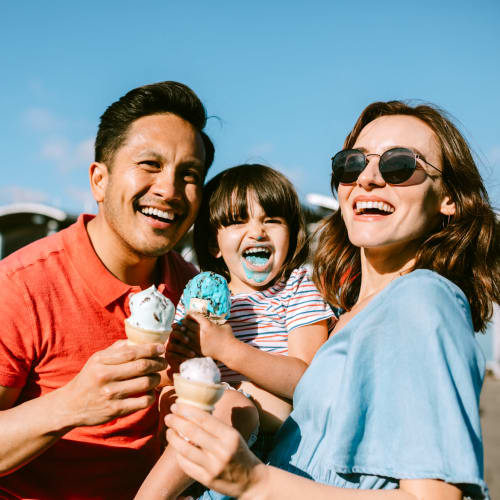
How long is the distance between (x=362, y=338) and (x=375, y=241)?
604 millimetres

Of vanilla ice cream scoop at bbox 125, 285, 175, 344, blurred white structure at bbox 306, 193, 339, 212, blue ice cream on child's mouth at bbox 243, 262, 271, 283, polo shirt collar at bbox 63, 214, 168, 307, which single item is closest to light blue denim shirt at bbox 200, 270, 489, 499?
vanilla ice cream scoop at bbox 125, 285, 175, 344

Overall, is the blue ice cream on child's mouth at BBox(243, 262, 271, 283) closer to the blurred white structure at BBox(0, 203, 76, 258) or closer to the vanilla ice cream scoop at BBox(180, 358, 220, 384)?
the vanilla ice cream scoop at BBox(180, 358, 220, 384)

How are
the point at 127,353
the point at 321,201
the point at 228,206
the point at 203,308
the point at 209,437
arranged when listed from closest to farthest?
the point at 209,437 → the point at 127,353 → the point at 203,308 → the point at 228,206 → the point at 321,201

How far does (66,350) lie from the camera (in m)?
Result: 2.99

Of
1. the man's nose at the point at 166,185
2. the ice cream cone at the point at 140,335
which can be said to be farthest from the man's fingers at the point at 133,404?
the man's nose at the point at 166,185

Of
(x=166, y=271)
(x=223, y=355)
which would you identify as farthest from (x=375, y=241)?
(x=166, y=271)

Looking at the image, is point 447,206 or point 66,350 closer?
point 447,206

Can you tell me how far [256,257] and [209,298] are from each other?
0.68m

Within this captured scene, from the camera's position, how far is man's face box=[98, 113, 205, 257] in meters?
3.18

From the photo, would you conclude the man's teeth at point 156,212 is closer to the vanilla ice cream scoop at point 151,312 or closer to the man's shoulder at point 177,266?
the man's shoulder at point 177,266

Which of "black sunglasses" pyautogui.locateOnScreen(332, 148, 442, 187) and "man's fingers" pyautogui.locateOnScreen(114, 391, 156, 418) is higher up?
"black sunglasses" pyautogui.locateOnScreen(332, 148, 442, 187)

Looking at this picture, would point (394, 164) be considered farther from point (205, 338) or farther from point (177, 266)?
point (177, 266)

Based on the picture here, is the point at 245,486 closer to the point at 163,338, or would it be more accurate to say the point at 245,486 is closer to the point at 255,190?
the point at 163,338

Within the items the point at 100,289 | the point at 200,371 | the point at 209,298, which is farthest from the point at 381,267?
the point at 100,289
